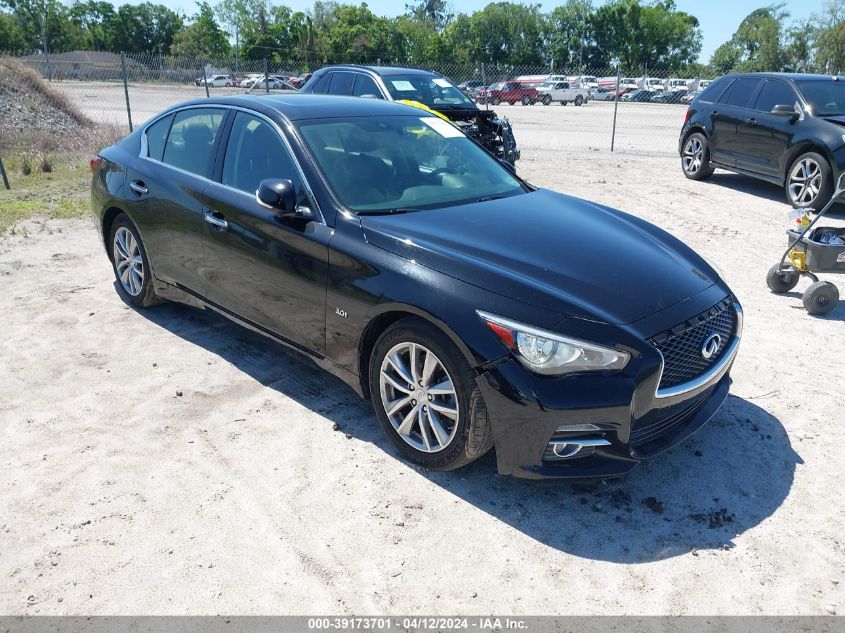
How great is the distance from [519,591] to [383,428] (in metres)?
1.22

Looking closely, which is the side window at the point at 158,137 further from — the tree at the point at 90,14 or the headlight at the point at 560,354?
the tree at the point at 90,14

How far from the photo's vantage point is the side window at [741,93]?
10.8 meters

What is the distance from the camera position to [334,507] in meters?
3.35

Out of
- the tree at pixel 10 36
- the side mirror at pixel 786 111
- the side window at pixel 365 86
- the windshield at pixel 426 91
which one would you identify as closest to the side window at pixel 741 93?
the side mirror at pixel 786 111

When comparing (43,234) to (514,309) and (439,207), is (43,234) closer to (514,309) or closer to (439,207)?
(439,207)

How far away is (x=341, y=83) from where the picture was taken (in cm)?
1199

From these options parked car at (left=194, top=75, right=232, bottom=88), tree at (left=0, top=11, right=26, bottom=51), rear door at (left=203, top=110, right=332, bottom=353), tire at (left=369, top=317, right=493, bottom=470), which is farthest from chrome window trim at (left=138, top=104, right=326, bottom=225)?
tree at (left=0, top=11, right=26, bottom=51)

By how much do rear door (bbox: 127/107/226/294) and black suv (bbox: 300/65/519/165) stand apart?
6167mm

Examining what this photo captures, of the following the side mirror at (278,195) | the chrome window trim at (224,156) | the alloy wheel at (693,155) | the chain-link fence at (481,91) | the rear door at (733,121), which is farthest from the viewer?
the chain-link fence at (481,91)

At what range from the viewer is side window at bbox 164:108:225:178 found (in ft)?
15.6

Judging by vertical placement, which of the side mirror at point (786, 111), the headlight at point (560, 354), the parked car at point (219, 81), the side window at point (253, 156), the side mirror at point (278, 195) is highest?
the parked car at point (219, 81)

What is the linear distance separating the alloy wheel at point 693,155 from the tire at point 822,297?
6378 mm

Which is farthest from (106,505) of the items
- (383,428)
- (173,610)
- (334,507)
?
(383,428)

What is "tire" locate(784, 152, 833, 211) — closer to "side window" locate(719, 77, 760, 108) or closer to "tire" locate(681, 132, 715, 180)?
"side window" locate(719, 77, 760, 108)
